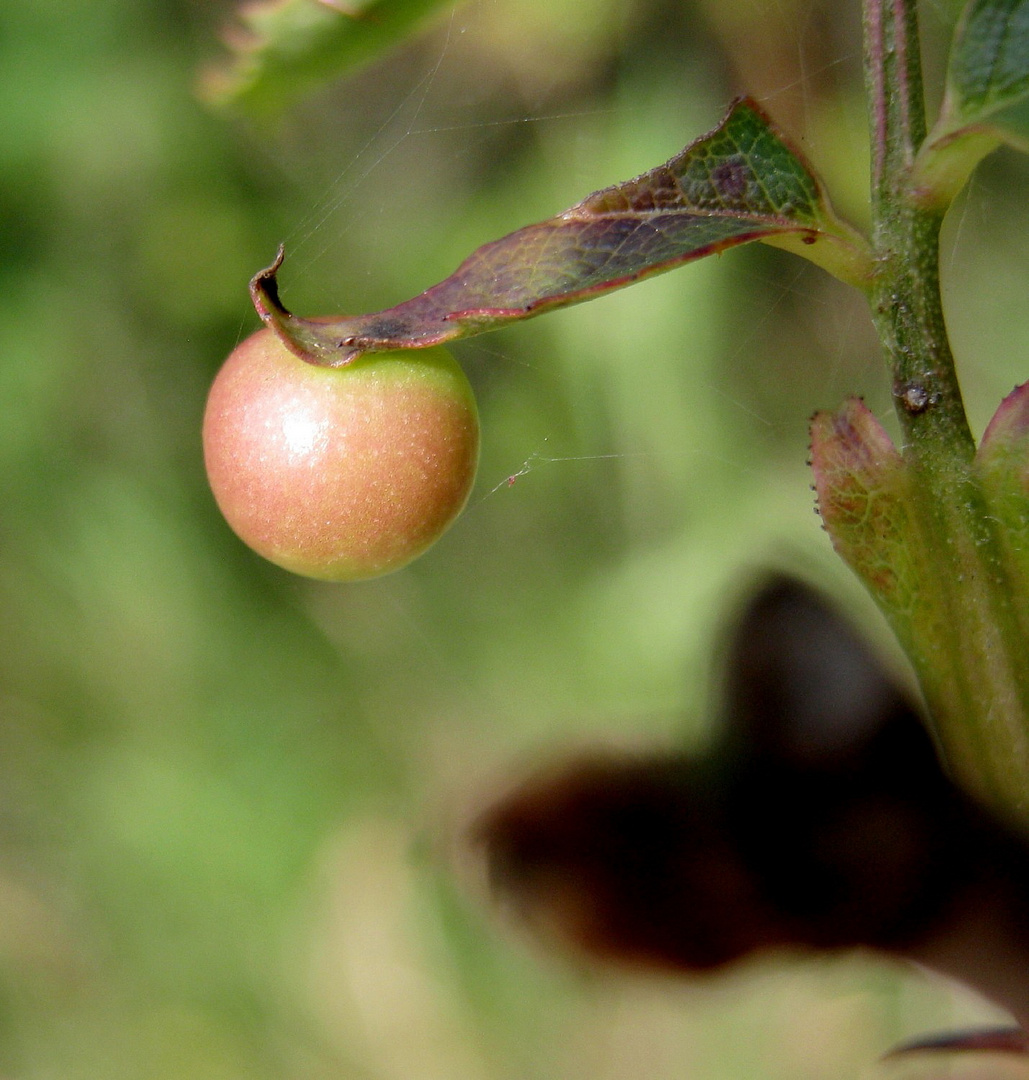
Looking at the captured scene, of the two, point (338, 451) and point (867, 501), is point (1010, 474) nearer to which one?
point (867, 501)

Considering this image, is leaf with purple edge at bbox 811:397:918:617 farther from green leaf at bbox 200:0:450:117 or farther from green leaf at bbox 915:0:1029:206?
green leaf at bbox 200:0:450:117

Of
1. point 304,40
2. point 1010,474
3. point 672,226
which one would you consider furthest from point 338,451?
point 304,40

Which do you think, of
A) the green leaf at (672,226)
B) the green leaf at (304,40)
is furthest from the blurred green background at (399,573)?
the green leaf at (672,226)

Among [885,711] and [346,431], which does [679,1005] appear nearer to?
[885,711]

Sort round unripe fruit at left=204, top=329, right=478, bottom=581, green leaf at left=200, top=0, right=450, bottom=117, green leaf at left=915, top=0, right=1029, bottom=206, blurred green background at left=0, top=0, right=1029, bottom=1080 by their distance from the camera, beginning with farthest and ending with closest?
blurred green background at left=0, top=0, right=1029, bottom=1080 < green leaf at left=200, top=0, right=450, bottom=117 < round unripe fruit at left=204, top=329, right=478, bottom=581 < green leaf at left=915, top=0, right=1029, bottom=206

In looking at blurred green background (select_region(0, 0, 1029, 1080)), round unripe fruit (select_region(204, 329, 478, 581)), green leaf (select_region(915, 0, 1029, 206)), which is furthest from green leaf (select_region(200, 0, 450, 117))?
green leaf (select_region(915, 0, 1029, 206))

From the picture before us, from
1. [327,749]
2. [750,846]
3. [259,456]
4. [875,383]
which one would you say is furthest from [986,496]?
[327,749]
